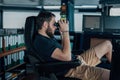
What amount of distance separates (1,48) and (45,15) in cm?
119

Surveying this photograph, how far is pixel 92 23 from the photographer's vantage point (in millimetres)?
4871

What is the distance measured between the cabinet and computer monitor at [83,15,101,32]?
1.39 m

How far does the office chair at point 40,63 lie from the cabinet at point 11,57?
112 cm

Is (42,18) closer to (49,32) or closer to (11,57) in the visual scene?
(49,32)

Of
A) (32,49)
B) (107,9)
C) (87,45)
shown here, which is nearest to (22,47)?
(87,45)

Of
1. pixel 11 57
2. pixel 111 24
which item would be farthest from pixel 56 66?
pixel 111 24

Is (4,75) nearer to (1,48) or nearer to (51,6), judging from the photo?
(1,48)

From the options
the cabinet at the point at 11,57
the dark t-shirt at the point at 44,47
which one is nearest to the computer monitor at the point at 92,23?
the cabinet at the point at 11,57

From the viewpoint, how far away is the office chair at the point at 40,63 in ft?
6.77

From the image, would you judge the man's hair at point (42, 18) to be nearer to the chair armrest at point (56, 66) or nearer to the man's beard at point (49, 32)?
the man's beard at point (49, 32)

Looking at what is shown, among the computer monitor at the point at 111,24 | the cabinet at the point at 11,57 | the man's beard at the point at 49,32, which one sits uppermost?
the computer monitor at the point at 111,24

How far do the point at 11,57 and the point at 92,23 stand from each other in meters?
1.81

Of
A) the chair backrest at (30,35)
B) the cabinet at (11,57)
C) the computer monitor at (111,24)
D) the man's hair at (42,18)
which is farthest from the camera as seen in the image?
the computer monitor at (111,24)

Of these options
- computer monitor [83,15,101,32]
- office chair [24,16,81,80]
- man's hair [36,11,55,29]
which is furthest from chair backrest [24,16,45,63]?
computer monitor [83,15,101,32]
